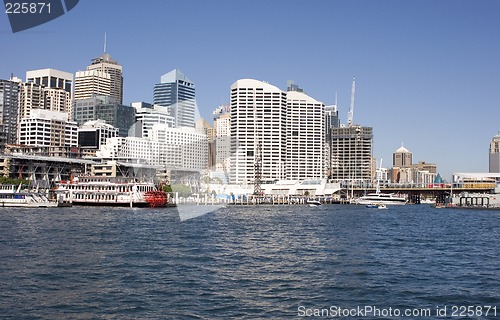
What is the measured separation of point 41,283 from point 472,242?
41892mm

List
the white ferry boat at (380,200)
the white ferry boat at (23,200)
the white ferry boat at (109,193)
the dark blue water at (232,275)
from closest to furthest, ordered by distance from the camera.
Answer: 1. the dark blue water at (232,275)
2. the white ferry boat at (23,200)
3. the white ferry boat at (109,193)
4. the white ferry boat at (380,200)

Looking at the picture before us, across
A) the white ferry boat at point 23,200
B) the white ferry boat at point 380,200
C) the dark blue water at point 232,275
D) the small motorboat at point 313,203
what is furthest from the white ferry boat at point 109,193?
the white ferry boat at point 380,200

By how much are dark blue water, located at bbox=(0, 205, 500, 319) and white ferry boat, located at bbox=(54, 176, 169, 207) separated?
67148mm

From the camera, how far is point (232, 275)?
35.4 metres

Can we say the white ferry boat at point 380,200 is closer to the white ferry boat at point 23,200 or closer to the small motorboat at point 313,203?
the small motorboat at point 313,203

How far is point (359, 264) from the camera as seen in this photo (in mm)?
40094

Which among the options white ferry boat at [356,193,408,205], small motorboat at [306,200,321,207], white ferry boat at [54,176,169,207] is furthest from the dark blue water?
white ferry boat at [356,193,408,205]

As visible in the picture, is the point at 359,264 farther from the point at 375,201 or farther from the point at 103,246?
the point at 375,201

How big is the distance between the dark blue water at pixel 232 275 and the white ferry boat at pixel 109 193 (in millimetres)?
67148

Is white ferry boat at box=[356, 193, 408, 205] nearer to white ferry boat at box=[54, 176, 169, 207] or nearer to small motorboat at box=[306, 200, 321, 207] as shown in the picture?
small motorboat at box=[306, 200, 321, 207]

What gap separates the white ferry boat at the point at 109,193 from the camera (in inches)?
4953

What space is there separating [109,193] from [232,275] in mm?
95975

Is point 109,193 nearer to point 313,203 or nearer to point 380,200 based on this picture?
point 313,203

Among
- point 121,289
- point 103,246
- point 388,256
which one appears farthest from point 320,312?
point 103,246
